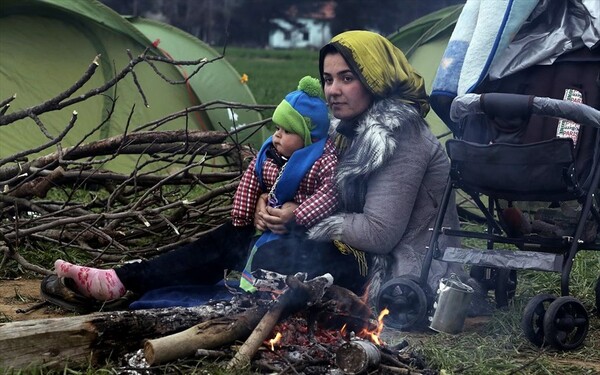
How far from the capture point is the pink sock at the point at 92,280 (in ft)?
14.8

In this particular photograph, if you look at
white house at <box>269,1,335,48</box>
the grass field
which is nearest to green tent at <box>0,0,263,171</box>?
the grass field

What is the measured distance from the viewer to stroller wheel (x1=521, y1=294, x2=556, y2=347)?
13.8ft

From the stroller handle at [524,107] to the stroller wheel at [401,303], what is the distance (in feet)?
2.65

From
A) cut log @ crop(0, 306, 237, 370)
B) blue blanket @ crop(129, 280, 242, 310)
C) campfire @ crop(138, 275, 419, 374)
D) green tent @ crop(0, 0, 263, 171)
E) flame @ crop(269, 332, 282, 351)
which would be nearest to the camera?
cut log @ crop(0, 306, 237, 370)

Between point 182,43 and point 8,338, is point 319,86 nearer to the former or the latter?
point 8,338

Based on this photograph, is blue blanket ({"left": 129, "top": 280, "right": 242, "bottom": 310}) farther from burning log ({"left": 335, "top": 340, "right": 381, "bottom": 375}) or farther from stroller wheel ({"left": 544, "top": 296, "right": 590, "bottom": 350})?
stroller wheel ({"left": 544, "top": 296, "right": 590, "bottom": 350})

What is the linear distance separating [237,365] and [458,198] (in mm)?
4287

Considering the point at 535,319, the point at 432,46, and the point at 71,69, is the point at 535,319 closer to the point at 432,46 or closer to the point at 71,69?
the point at 432,46

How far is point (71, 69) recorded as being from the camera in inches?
314

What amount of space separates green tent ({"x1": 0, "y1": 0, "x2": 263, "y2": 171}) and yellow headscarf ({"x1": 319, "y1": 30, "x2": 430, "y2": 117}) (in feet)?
10.1


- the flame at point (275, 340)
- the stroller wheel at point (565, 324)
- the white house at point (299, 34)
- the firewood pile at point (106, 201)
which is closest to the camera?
the flame at point (275, 340)

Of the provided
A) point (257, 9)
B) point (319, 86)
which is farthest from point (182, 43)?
point (257, 9)

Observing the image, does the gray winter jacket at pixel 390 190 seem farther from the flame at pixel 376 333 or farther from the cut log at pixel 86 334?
the cut log at pixel 86 334

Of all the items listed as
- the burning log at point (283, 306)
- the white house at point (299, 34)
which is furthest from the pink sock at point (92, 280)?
the white house at point (299, 34)
